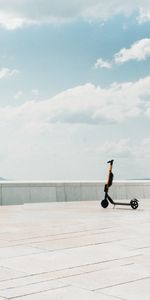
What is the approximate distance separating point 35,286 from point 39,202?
16.3m

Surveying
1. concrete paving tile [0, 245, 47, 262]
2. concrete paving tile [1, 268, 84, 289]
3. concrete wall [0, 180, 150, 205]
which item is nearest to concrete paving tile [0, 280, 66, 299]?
concrete paving tile [1, 268, 84, 289]

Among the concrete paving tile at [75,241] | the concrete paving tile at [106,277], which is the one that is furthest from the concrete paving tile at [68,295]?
the concrete paving tile at [75,241]

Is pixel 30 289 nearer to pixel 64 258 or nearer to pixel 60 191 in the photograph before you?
pixel 64 258

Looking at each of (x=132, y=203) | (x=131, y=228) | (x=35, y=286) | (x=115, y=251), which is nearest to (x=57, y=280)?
(x=35, y=286)

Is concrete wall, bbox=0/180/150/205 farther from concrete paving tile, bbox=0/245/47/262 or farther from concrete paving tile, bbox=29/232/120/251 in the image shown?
concrete paving tile, bbox=0/245/47/262

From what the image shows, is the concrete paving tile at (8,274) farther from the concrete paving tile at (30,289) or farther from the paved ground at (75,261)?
the concrete paving tile at (30,289)

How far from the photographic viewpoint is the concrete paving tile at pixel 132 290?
554 centimetres

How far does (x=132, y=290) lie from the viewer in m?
5.82

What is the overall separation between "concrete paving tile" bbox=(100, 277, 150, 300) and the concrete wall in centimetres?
1512

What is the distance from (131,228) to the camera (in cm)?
1180

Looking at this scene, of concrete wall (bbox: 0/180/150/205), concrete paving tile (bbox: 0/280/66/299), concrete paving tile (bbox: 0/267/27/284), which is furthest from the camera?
concrete wall (bbox: 0/180/150/205)

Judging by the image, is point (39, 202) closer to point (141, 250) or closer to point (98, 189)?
point (98, 189)

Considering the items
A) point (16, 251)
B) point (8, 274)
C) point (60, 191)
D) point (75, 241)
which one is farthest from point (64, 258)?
point (60, 191)

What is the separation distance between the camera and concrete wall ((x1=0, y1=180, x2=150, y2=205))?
21.3 meters
